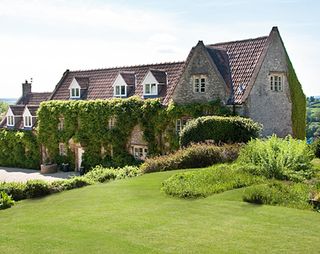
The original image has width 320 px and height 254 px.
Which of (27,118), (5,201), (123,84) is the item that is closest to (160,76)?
(123,84)

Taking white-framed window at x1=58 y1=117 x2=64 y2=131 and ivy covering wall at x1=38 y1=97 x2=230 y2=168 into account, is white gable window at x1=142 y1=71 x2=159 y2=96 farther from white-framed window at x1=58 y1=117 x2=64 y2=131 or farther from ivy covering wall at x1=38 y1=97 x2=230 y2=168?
white-framed window at x1=58 y1=117 x2=64 y2=131

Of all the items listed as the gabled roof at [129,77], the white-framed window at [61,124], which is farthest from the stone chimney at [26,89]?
the gabled roof at [129,77]

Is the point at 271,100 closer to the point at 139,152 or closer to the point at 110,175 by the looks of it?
the point at 139,152

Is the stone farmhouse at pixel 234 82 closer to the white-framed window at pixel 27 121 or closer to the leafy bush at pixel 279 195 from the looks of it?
the white-framed window at pixel 27 121

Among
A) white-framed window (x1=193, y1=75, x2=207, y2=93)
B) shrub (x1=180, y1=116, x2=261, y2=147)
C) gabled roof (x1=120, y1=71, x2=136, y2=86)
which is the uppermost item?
gabled roof (x1=120, y1=71, x2=136, y2=86)

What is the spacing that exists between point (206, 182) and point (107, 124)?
939 inches

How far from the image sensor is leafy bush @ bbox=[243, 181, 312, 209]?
50.1ft

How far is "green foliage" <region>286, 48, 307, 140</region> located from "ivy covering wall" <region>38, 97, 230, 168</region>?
762 cm

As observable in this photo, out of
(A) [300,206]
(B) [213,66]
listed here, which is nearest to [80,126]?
(B) [213,66]

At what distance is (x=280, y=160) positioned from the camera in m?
19.4

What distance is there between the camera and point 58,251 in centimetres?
1127

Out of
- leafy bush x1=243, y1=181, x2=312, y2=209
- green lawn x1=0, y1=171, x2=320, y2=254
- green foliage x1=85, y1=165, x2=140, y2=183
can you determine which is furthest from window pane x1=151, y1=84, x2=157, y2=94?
leafy bush x1=243, y1=181, x2=312, y2=209

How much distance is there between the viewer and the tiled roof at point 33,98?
178 feet

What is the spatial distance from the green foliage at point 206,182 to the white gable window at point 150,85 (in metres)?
19.8
